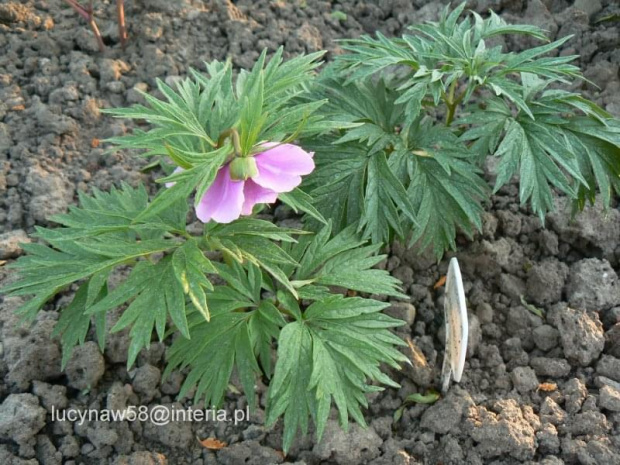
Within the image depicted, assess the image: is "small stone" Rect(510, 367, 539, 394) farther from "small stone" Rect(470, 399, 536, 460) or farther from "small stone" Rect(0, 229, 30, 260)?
"small stone" Rect(0, 229, 30, 260)

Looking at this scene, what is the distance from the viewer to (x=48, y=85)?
2.92 m

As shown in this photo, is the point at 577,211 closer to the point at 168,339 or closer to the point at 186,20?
the point at 168,339

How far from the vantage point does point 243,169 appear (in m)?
1.50

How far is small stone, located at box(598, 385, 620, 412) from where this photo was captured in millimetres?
2045

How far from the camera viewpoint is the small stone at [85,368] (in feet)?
6.91

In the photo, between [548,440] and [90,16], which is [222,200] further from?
[90,16]

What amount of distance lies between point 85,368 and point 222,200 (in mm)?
899

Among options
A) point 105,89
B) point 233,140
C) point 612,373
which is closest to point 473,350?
point 612,373

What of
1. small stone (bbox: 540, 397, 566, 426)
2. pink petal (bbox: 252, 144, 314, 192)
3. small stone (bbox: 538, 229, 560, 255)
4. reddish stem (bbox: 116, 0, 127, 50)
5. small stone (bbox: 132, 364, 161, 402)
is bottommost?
small stone (bbox: 540, 397, 566, 426)

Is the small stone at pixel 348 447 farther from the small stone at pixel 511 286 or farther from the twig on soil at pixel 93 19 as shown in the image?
the twig on soil at pixel 93 19

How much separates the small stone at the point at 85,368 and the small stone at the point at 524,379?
128cm

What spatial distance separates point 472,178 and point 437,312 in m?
0.49

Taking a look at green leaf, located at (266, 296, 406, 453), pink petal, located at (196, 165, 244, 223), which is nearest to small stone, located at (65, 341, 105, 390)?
green leaf, located at (266, 296, 406, 453)

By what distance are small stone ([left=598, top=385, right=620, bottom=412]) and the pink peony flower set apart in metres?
1.19
